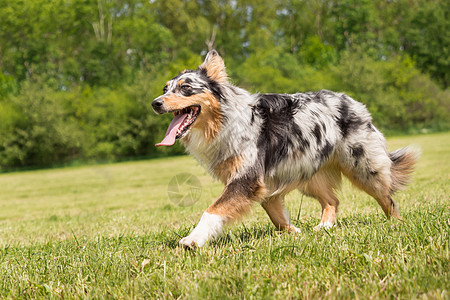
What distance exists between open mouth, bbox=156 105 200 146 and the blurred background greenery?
26099mm

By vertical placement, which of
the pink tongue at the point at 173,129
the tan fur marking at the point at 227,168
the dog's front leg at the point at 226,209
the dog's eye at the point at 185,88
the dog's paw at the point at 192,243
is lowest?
the dog's paw at the point at 192,243

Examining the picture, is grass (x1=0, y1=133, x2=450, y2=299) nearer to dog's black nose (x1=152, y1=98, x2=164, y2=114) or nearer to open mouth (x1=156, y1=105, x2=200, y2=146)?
open mouth (x1=156, y1=105, x2=200, y2=146)

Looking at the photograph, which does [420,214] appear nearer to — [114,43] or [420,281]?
[420,281]

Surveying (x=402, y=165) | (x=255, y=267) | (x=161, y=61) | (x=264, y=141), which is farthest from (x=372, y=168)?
(x=161, y=61)

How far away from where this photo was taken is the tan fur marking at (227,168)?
3.87 m

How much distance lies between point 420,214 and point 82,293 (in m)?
3.12

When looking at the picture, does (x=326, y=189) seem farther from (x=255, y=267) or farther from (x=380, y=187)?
(x=255, y=267)

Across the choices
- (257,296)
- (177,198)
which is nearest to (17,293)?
(257,296)

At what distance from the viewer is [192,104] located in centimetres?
397

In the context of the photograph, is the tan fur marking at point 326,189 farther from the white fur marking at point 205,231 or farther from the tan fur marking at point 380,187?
the white fur marking at point 205,231

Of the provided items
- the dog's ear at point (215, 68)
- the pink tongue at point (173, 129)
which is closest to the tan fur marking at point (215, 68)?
the dog's ear at point (215, 68)

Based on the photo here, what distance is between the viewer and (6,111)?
3102cm

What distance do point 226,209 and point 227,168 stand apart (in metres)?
0.43

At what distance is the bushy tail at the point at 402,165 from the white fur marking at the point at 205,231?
237cm
